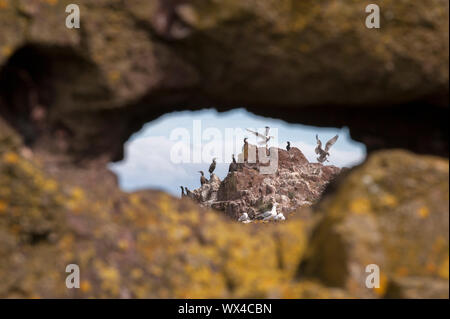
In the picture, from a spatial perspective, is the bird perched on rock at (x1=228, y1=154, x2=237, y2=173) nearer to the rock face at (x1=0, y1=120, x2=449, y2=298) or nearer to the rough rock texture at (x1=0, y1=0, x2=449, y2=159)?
the rough rock texture at (x1=0, y1=0, x2=449, y2=159)

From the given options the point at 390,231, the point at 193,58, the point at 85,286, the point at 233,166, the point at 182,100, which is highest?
the point at 233,166

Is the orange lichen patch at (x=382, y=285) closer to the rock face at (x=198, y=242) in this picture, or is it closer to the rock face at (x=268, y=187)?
the rock face at (x=198, y=242)

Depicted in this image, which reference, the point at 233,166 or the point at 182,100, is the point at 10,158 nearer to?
the point at 182,100

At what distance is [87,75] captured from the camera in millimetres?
3807

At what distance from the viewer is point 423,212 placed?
3.73 m

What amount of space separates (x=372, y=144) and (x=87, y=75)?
2.80 metres

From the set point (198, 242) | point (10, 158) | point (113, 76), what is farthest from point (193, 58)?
point (10, 158)

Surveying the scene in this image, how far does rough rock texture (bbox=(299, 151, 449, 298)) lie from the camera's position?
3541 mm

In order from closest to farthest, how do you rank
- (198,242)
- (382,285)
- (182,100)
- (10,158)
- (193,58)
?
(10,158) < (382,285) < (198,242) < (193,58) < (182,100)

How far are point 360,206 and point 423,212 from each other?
Answer: 0.52m

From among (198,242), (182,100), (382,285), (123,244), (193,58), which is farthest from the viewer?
(182,100)

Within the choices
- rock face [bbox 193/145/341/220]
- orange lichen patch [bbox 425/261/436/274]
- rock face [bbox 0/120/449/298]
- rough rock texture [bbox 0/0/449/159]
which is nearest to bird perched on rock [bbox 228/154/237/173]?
rock face [bbox 193/145/341/220]
